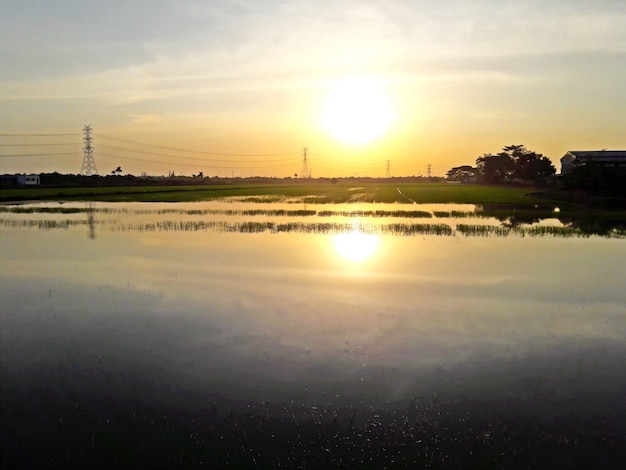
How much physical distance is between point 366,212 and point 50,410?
29431mm

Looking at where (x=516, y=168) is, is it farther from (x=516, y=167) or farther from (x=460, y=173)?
(x=460, y=173)

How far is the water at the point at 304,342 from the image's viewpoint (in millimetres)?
5875

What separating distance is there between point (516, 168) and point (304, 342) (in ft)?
264

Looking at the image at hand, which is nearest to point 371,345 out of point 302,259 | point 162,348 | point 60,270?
point 162,348

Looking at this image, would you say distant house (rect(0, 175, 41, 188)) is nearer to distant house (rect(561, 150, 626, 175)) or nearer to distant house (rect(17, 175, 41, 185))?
distant house (rect(17, 175, 41, 185))

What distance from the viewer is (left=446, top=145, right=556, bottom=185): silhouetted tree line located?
7488 cm

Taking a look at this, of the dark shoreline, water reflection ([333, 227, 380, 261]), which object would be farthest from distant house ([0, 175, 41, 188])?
the dark shoreline

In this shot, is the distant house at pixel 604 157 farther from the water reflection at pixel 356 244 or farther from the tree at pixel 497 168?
the water reflection at pixel 356 244

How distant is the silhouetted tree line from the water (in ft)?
194

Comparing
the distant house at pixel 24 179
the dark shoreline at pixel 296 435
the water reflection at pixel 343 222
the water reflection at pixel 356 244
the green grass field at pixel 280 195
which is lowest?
the dark shoreline at pixel 296 435

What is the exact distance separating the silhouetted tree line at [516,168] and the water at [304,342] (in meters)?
59.2

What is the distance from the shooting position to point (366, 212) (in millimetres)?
34438

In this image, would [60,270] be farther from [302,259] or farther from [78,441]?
[78,441]

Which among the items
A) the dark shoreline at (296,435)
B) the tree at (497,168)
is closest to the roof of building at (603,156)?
the tree at (497,168)
